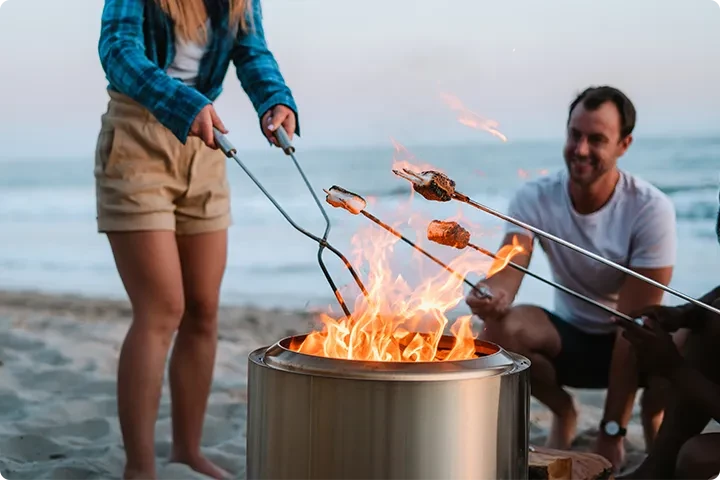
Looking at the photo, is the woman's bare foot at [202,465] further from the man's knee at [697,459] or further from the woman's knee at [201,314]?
the man's knee at [697,459]

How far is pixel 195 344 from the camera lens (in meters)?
2.36

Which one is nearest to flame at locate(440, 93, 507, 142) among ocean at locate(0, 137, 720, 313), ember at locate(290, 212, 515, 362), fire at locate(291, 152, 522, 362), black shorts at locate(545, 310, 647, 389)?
fire at locate(291, 152, 522, 362)

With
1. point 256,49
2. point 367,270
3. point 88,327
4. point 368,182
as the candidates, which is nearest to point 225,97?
point 368,182

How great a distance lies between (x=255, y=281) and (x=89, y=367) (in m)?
3.92

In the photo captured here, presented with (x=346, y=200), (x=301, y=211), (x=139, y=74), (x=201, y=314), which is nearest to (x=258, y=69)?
(x=139, y=74)

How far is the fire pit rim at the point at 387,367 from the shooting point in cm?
135

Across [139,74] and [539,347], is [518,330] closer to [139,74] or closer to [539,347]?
[539,347]

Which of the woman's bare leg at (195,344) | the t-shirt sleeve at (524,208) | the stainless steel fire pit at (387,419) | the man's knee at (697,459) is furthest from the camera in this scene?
the t-shirt sleeve at (524,208)

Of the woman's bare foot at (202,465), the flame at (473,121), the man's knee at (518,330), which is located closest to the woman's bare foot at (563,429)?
the man's knee at (518,330)

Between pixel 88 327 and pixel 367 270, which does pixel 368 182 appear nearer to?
pixel 88 327

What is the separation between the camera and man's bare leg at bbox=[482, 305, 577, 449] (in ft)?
8.20

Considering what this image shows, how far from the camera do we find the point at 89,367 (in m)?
3.60

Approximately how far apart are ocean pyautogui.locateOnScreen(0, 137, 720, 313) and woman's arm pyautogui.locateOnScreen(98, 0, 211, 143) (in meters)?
4.07

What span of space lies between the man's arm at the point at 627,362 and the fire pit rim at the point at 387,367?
3.54 ft
